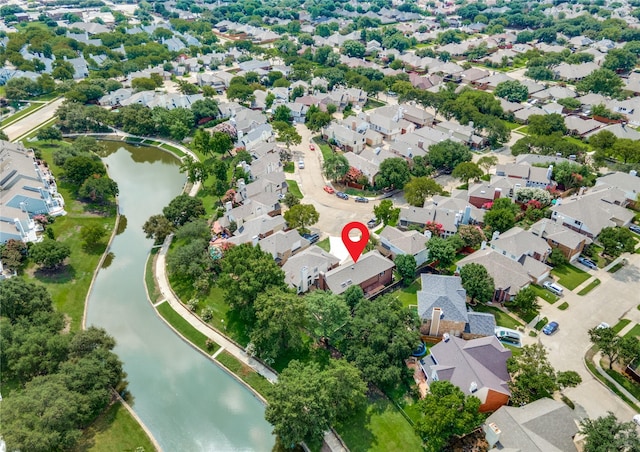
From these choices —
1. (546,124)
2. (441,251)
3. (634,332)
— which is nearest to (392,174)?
(441,251)

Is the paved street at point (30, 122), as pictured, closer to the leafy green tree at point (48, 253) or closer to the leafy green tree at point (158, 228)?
the leafy green tree at point (48, 253)

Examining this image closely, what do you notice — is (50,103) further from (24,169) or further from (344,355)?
(344,355)

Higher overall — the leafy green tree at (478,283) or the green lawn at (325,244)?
the leafy green tree at (478,283)

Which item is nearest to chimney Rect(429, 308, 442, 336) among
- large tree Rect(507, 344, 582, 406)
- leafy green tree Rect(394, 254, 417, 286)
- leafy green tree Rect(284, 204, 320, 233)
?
large tree Rect(507, 344, 582, 406)

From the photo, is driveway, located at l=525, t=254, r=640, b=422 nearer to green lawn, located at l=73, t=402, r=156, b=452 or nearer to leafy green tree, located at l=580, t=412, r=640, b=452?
leafy green tree, located at l=580, t=412, r=640, b=452

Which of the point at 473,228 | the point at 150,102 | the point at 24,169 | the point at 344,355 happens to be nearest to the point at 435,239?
the point at 473,228

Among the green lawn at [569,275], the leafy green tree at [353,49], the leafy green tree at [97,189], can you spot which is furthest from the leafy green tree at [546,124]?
the leafy green tree at [97,189]

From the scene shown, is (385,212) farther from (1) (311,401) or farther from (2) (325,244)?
(1) (311,401)
